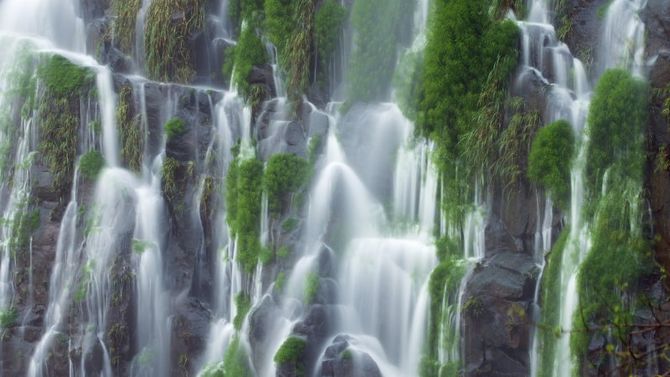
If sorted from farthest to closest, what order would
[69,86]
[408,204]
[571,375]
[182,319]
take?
1. [69,86]
2. [182,319]
3. [408,204]
4. [571,375]

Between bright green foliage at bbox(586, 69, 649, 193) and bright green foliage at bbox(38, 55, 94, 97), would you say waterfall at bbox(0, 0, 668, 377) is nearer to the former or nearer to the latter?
bright green foliage at bbox(38, 55, 94, 97)

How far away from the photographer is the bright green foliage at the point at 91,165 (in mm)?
21016

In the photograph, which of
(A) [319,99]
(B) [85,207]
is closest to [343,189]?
(A) [319,99]

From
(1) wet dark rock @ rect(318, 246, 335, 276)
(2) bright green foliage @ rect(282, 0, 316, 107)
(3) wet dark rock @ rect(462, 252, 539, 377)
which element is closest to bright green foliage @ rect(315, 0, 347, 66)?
(2) bright green foliage @ rect(282, 0, 316, 107)

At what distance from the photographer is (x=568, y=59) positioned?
17297 mm

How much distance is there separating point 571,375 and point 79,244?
10.8 m

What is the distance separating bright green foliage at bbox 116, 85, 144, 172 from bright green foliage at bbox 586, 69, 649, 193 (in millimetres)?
10092

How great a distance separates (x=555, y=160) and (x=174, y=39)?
33.5 feet

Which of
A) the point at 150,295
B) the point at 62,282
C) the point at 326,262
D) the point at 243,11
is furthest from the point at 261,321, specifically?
the point at 243,11

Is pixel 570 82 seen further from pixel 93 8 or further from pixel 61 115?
pixel 93 8

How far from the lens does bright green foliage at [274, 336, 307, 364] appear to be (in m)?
16.9

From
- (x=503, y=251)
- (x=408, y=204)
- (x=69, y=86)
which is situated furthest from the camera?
(x=69, y=86)

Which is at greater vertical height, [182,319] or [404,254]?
[404,254]

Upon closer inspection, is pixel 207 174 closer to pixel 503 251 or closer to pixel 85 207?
pixel 85 207
